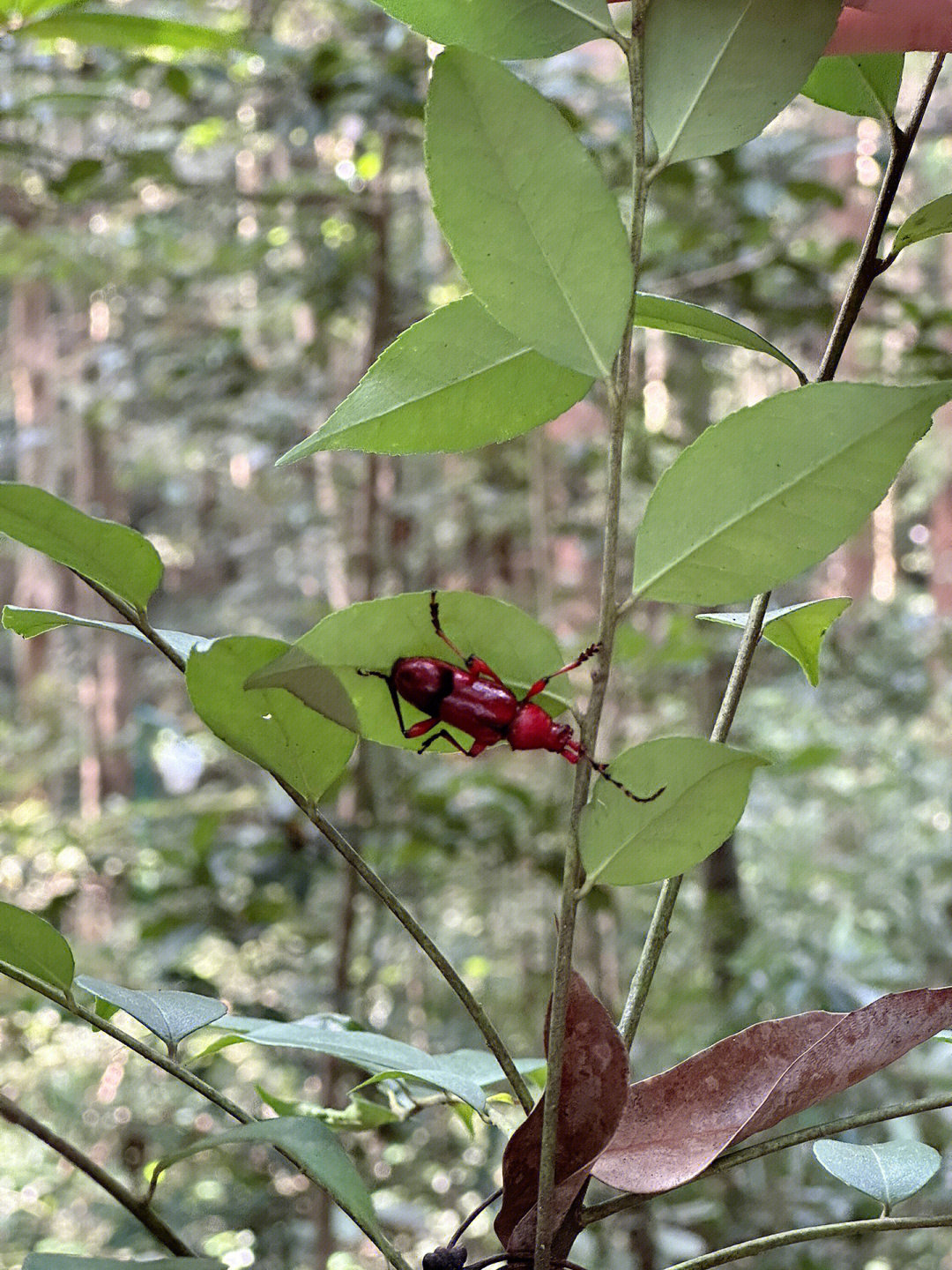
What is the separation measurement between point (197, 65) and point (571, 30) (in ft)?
3.61

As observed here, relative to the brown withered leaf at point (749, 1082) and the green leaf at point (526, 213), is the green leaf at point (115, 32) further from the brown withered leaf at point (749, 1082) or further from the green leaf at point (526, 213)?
the brown withered leaf at point (749, 1082)

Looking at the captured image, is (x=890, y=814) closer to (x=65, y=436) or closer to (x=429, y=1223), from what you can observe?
(x=429, y=1223)

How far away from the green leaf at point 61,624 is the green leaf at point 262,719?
12 mm

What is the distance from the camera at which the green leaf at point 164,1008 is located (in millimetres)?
334

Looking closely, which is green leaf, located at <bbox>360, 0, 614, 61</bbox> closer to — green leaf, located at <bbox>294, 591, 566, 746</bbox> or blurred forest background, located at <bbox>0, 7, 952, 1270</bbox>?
green leaf, located at <bbox>294, 591, 566, 746</bbox>

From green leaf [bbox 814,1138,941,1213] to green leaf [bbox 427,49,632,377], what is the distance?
244mm

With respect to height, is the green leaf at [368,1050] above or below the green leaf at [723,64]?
below

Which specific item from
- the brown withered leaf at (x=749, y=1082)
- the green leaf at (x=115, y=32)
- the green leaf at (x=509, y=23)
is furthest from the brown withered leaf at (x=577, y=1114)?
the green leaf at (x=115, y=32)

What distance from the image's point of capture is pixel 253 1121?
0.28 meters

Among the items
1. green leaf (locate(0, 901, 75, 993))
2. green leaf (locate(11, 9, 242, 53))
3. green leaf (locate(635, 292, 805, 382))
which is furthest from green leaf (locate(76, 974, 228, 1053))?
green leaf (locate(11, 9, 242, 53))

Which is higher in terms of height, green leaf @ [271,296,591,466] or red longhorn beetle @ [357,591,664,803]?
green leaf @ [271,296,591,466]

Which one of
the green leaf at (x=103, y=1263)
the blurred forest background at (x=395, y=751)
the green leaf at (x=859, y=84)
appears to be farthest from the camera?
the blurred forest background at (x=395, y=751)

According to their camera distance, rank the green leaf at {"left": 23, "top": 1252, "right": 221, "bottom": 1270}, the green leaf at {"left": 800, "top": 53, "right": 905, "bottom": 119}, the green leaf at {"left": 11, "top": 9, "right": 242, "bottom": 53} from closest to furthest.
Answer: the green leaf at {"left": 23, "top": 1252, "right": 221, "bottom": 1270}
the green leaf at {"left": 800, "top": 53, "right": 905, "bottom": 119}
the green leaf at {"left": 11, "top": 9, "right": 242, "bottom": 53}

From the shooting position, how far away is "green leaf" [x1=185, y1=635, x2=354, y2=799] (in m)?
0.29
